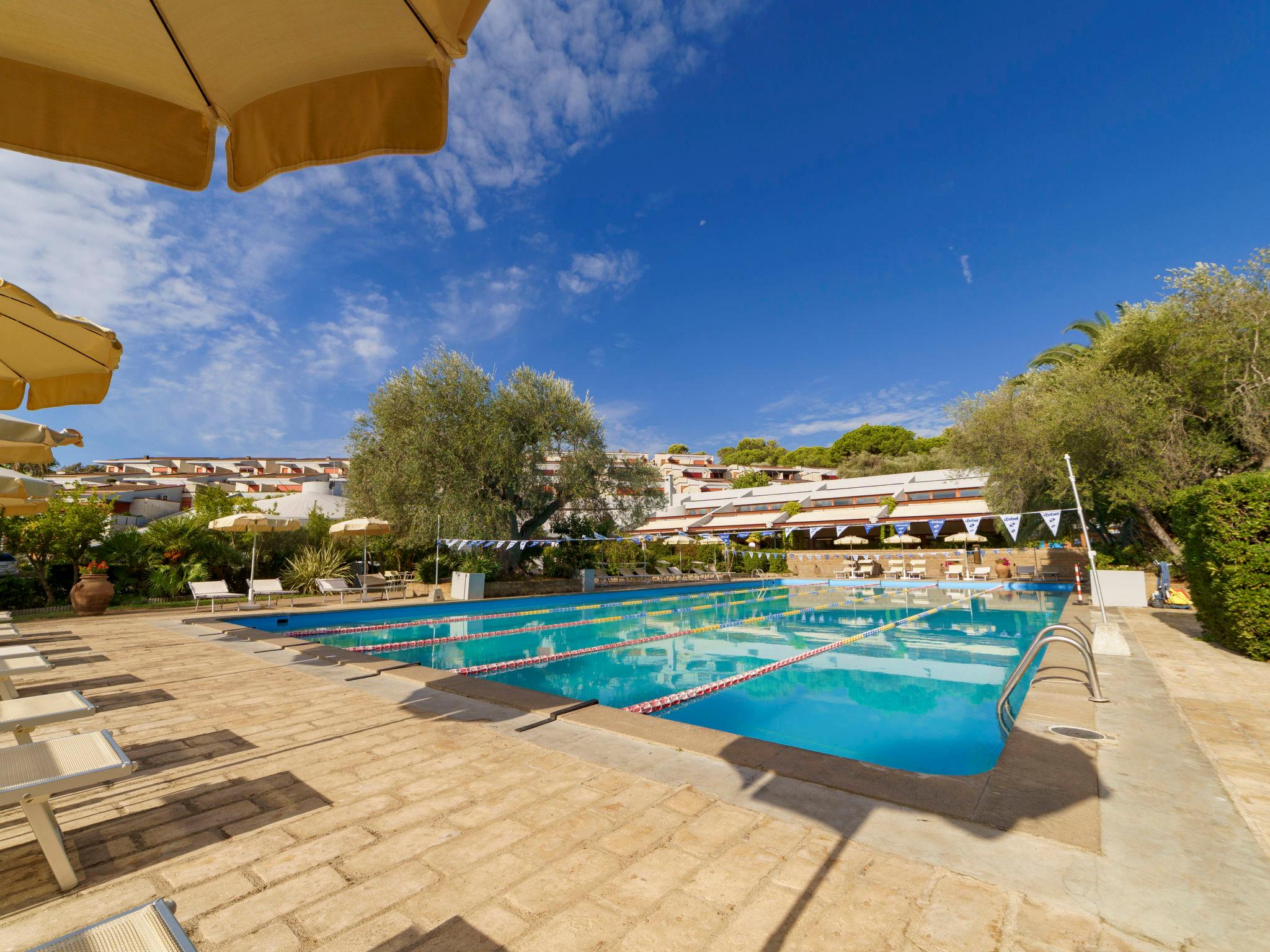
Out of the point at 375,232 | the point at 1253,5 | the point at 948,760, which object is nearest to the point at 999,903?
the point at 948,760

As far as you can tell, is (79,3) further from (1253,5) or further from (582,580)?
(1253,5)

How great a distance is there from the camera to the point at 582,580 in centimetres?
1952

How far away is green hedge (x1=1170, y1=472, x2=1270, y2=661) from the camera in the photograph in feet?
21.2

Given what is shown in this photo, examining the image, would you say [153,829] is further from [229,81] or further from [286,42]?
[286,42]

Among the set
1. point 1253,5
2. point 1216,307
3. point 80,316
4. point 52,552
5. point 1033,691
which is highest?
point 1253,5

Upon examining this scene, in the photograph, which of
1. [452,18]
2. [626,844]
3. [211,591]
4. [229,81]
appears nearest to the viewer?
[452,18]

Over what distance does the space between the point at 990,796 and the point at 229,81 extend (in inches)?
186

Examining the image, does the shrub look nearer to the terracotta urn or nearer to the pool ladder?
the terracotta urn

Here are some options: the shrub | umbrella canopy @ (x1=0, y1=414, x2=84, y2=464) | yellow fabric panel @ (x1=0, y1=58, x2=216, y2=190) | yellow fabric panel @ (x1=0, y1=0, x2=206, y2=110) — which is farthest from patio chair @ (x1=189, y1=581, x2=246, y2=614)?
yellow fabric panel @ (x1=0, y1=0, x2=206, y2=110)

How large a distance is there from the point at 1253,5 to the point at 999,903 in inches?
994

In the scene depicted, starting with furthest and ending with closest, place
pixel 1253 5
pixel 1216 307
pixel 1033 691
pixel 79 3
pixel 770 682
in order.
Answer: pixel 1253 5 → pixel 1216 307 → pixel 770 682 → pixel 1033 691 → pixel 79 3

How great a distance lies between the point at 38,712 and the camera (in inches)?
114

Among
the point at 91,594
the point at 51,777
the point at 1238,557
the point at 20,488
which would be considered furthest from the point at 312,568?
the point at 1238,557

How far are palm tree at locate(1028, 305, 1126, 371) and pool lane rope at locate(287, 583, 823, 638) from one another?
51.3 ft
